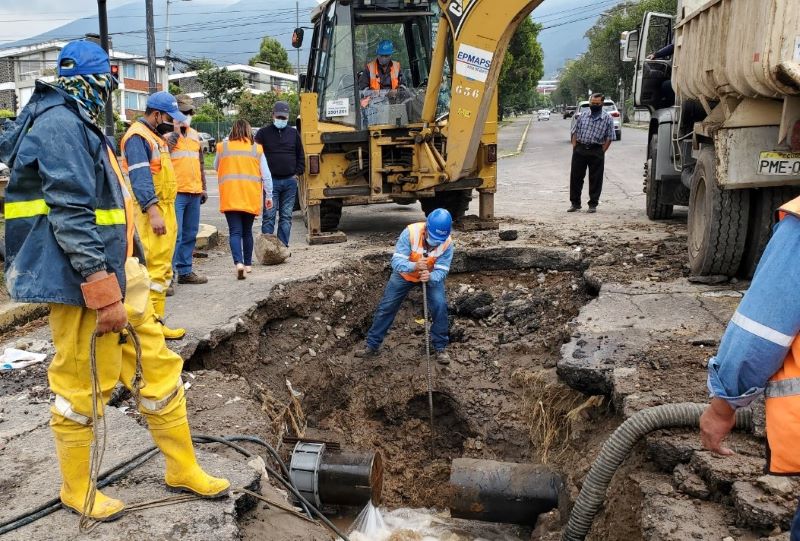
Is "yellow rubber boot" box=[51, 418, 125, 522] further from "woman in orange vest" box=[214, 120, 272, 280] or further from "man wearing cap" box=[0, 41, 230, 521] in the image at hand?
"woman in orange vest" box=[214, 120, 272, 280]

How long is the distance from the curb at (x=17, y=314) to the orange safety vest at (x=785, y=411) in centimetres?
593

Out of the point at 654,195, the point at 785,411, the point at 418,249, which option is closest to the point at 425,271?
the point at 418,249

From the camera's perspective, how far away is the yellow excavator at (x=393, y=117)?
8.54m

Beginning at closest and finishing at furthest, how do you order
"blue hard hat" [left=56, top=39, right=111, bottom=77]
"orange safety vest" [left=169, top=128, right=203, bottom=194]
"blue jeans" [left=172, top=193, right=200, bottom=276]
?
1. "blue hard hat" [left=56, top=39, right=111, bottom=77]
2. "orange safety vest" [left=169, top=128, right=203, bottom=194]
3. "blue jeans" [left=172, top=193, right=200, bottom=276]

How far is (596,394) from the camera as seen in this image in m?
4.74

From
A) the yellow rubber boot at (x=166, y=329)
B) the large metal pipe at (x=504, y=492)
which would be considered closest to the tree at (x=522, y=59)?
the yellow rubber boot at (x=166, y=329)

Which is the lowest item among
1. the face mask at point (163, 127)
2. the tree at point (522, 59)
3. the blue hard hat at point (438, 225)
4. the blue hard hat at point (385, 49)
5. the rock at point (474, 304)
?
the rock at point (474, 304)

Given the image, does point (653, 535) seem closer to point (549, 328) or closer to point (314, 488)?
point (314, 488)

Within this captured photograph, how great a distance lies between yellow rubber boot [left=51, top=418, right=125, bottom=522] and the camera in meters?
3.06

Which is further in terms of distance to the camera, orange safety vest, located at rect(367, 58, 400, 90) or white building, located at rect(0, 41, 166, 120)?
white building, located at rect(0, 41, 166, 120)

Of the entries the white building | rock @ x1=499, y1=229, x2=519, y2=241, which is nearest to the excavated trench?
rock @ x1=499, y1=229, x2=519, y2=241

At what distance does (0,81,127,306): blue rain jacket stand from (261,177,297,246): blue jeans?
5.51 m

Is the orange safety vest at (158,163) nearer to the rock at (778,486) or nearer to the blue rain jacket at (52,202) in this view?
the blue rain jacket at (52,202)

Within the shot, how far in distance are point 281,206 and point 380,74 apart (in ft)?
6.97
